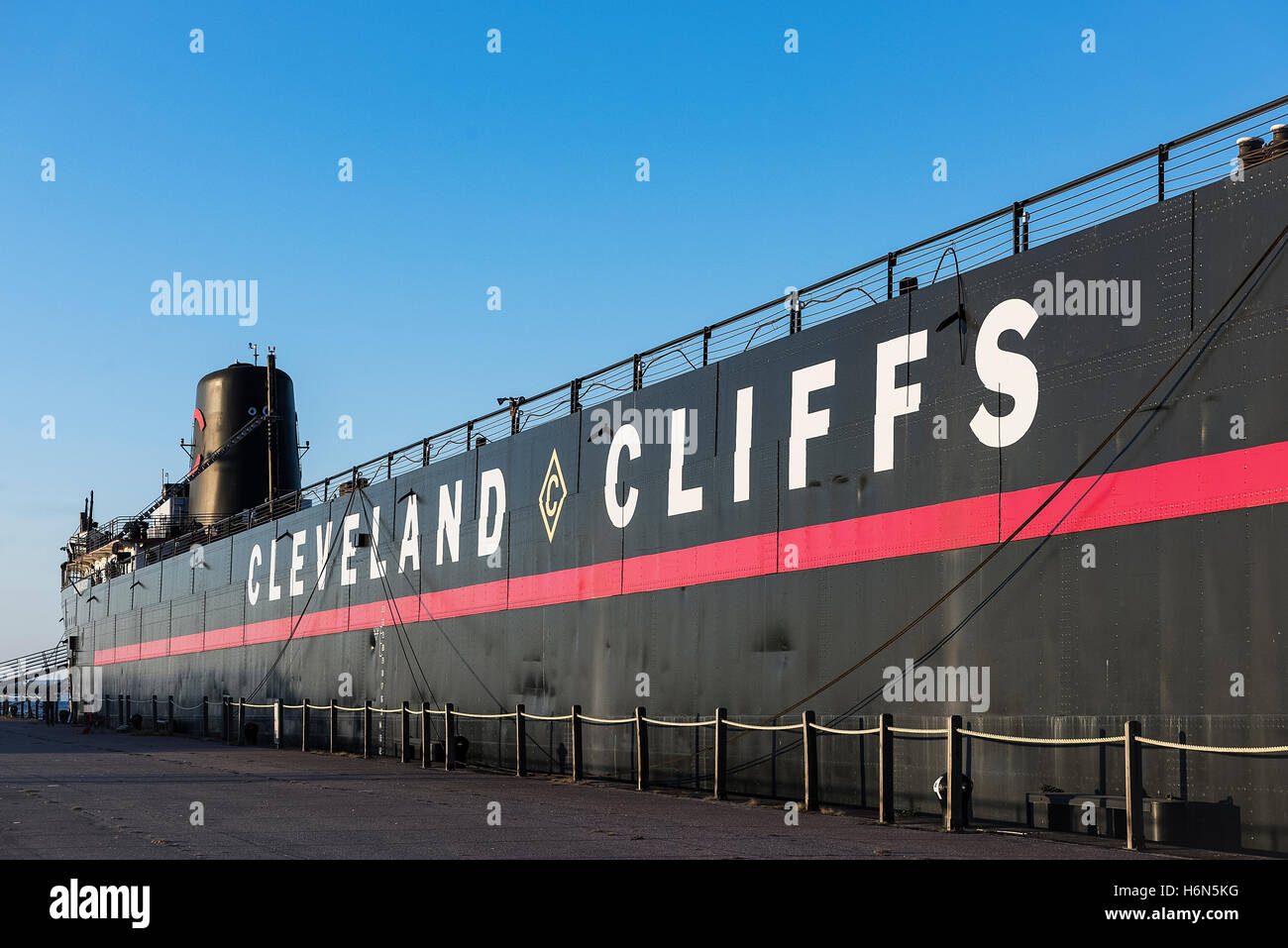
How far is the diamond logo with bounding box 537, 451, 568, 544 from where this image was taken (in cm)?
2414

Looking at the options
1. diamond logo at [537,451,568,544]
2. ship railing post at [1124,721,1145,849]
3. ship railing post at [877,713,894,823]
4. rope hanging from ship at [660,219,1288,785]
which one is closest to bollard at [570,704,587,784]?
rope hanging from ship at [660,219,1288,785]

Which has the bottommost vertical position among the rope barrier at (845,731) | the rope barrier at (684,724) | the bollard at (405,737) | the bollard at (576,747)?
the bollard at (405,737)

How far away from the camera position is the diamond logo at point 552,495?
24.1 m

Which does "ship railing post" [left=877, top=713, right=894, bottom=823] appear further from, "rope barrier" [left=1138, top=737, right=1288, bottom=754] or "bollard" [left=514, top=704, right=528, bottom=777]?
"bollard" [left=514, top=704, right=528, bottom=777]

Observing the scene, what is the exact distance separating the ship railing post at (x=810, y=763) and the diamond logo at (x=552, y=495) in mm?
9156

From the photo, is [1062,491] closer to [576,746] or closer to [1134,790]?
[1134,790]

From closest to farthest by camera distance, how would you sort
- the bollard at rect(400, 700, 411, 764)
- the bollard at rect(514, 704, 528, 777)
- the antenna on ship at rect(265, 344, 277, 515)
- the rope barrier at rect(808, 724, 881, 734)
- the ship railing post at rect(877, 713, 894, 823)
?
the ship railing post at rect(877, 713, 894, 823) < the rope barrier at rect(808, 724, 881, 734) < the bollard at rect(514, 704, 528, 777) < the bollard at rect(400, 700, 411, 764) < the antenna on ship at rect(265, 344, 277, 515)

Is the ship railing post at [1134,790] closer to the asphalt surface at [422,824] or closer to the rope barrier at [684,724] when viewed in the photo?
the asphalt surface at [422,824]

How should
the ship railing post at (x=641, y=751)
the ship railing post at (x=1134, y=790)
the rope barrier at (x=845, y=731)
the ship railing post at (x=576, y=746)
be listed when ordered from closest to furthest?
the ship railing post at (x=1134, y=790)
the rope barrier at (x=845, y=731)
the ship railing post at (x=641, y=751)
the ship railing post at (x=576, y=746)

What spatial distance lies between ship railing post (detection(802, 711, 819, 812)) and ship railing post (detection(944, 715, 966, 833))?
2497 mm

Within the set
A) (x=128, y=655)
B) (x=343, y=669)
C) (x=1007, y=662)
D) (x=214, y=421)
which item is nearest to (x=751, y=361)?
(x=1007, y=662)

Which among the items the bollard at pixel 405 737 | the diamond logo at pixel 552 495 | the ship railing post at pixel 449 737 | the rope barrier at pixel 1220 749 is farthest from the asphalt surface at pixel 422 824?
the diamond logo at pixel 552 495
